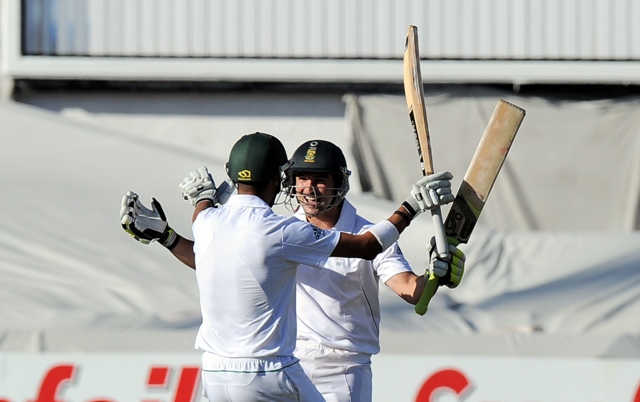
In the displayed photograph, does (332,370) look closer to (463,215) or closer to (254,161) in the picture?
(463,215)

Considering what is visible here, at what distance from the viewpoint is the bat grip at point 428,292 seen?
3100 mm

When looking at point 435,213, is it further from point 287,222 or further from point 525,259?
point 525,259

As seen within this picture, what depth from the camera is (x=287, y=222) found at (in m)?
2.84

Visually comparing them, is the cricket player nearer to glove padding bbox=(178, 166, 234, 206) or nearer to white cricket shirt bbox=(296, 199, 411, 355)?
white cricket shirt bbox=(296, 199, 411, 355)

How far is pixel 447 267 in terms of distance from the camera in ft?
10.1

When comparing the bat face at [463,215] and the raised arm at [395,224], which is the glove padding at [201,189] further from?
the bat face at [463,215]

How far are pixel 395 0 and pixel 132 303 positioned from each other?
10.1 ft

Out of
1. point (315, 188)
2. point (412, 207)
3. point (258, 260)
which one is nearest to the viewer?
point (258, 260)

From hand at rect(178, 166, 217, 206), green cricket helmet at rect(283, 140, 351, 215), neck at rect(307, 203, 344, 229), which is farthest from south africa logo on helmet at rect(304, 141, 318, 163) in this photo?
hand at rect(178, 166, 217, 206)

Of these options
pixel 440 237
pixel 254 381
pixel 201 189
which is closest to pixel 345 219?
pixel 440 237

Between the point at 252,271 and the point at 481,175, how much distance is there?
35.1 inches

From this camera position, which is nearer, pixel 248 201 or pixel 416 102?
pixel 248 201

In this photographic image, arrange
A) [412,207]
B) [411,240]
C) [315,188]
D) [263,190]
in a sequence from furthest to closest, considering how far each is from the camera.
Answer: [411,240] → [315,188] → [412,207] → [263,190]

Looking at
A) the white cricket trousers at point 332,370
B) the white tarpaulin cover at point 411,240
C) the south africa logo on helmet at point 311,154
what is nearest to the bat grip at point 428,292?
the white cricket trousers at point 332,370
